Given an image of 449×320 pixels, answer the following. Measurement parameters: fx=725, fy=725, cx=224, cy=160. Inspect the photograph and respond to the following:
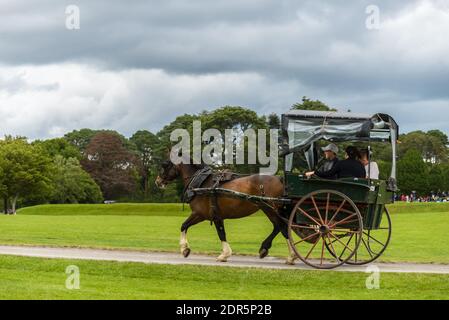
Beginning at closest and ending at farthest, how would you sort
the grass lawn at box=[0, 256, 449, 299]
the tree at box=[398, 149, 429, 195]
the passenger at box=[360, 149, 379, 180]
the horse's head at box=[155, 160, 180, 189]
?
the grass lawn at box=[0, 256, 449, 299] < the passenger at box=[360, 149, 379, 180] < the horse's head at box=[155, 160, 180, 189] < the tree at box=[398, 149, 429, 195]

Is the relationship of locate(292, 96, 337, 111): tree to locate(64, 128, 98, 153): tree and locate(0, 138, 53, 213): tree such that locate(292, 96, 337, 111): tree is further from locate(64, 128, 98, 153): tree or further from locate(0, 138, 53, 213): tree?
locate(64, 128, 98, 153): tree

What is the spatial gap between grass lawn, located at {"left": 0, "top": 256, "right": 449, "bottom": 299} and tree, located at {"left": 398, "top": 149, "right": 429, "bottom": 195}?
104 meters

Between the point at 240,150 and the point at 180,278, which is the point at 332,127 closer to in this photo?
the point at 180,278

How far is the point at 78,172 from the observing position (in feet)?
361

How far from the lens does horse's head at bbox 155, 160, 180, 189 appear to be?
2070cm

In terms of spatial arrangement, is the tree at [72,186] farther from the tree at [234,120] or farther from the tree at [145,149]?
the tree at [234,120]

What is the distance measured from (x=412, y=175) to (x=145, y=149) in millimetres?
48586

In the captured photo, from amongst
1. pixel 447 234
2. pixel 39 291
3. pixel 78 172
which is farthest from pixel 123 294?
pixel 78 172

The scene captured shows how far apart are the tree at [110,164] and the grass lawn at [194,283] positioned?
10474 cm

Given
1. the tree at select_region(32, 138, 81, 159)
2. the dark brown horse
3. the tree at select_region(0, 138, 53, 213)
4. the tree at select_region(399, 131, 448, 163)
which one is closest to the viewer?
the dark brown horse

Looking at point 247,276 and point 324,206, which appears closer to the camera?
point 247,276

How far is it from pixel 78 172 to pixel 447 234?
→ 3239 inches

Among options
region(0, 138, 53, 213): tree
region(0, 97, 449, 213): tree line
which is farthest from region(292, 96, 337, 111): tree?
region(0, 138, 53, 213): tree
